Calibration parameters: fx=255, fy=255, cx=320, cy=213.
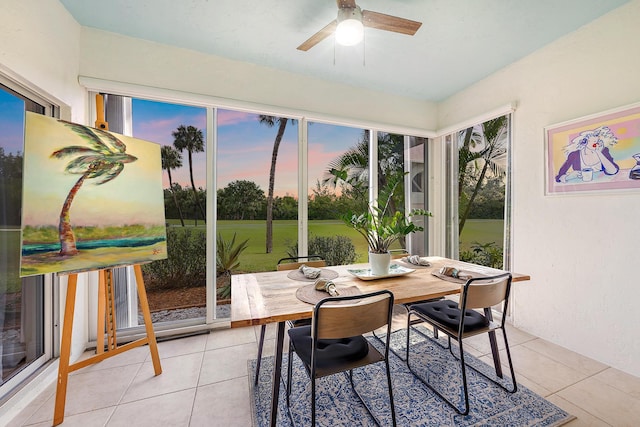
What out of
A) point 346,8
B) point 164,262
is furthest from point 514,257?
point 164,262

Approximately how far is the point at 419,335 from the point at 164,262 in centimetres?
255

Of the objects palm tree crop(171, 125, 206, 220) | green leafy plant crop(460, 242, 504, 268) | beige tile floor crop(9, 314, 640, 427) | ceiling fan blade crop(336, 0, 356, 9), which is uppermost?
ceiling fan blade crop(336, 0, 356, 9)

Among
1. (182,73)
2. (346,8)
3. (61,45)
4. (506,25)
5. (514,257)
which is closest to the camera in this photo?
(346,8)

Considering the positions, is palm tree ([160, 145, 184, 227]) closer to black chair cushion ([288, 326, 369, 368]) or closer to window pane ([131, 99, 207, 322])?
window pane ([131, 99, 207, 322])

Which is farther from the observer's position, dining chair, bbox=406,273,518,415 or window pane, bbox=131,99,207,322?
window pane, bbox=131,99,207,322

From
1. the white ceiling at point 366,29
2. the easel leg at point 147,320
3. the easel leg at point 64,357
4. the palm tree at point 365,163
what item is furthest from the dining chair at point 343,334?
the white ceiling at point 366,29

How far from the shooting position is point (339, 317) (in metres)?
1.21

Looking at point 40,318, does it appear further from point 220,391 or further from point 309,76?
point 309,76

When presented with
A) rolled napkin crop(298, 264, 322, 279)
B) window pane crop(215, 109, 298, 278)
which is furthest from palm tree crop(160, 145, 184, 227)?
rolled napkin crop(298, 264, 322, 279)

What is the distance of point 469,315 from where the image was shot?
1.84m

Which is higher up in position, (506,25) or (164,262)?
(506,25)

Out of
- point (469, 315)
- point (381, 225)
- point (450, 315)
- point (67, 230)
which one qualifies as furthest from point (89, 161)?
point (469, 315)

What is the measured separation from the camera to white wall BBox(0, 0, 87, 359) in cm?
147

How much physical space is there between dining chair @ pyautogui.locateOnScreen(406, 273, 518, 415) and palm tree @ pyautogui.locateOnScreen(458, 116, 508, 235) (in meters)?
1.71
